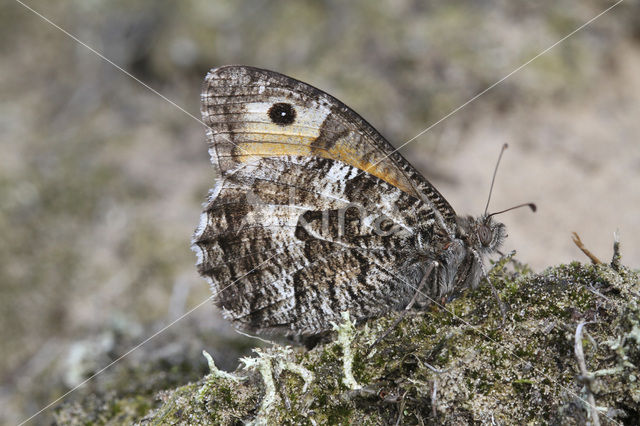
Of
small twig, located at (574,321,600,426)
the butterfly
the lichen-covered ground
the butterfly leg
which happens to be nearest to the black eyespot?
the butterfly

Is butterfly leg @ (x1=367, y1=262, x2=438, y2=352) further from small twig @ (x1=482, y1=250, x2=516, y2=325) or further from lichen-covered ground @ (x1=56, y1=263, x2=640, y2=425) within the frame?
small twig @ (x1=482, y1=250, x2=516, y2=325)

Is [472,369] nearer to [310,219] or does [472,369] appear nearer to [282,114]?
[310,219]

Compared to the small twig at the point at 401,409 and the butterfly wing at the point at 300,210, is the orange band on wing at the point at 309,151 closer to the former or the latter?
the butterfly wing at the point at 300,210

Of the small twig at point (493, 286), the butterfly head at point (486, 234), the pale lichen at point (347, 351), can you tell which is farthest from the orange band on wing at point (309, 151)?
the pale lichen at point (347, 351)

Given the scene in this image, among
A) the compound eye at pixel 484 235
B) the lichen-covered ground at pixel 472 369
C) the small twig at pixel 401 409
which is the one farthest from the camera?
the compound eye at pixel 484 235

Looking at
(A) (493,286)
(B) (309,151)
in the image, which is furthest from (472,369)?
(B) (309,151)

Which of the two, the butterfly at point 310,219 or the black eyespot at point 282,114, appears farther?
the black eyespot at point 282,114

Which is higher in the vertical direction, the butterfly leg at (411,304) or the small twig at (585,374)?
the butterfly leg at (411,304)
